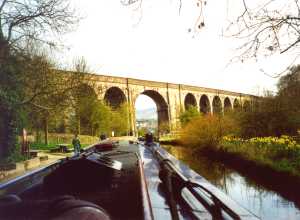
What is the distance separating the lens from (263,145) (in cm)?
1237

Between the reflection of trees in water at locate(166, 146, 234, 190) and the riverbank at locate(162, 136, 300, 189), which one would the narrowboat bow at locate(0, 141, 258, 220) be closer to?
the riverbank at locate(162, 136, 300, 189)

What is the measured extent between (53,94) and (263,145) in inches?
312

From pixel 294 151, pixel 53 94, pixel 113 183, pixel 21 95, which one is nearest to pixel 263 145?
pixel 294 151

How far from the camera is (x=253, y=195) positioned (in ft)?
26.6

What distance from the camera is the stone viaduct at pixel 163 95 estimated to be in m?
37.1

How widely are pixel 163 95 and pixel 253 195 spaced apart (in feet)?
125

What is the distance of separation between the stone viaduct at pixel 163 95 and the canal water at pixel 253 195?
19.3m

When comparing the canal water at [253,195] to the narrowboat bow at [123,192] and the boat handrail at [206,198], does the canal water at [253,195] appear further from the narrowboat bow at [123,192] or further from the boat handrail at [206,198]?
the narrowboat bow at [123,192]

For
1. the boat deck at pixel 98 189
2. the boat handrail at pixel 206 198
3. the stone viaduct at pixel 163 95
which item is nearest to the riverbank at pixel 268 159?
the boat handrail at pixel 206 198

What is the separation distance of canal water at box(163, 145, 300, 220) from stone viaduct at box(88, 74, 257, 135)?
19259 millimetres

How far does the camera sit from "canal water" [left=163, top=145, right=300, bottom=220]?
6641 mm

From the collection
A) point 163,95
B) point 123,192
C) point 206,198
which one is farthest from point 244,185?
point 163,95

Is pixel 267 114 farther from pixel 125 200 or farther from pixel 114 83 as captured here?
pixel 114 83

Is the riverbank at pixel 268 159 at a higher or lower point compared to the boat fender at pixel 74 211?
lower
